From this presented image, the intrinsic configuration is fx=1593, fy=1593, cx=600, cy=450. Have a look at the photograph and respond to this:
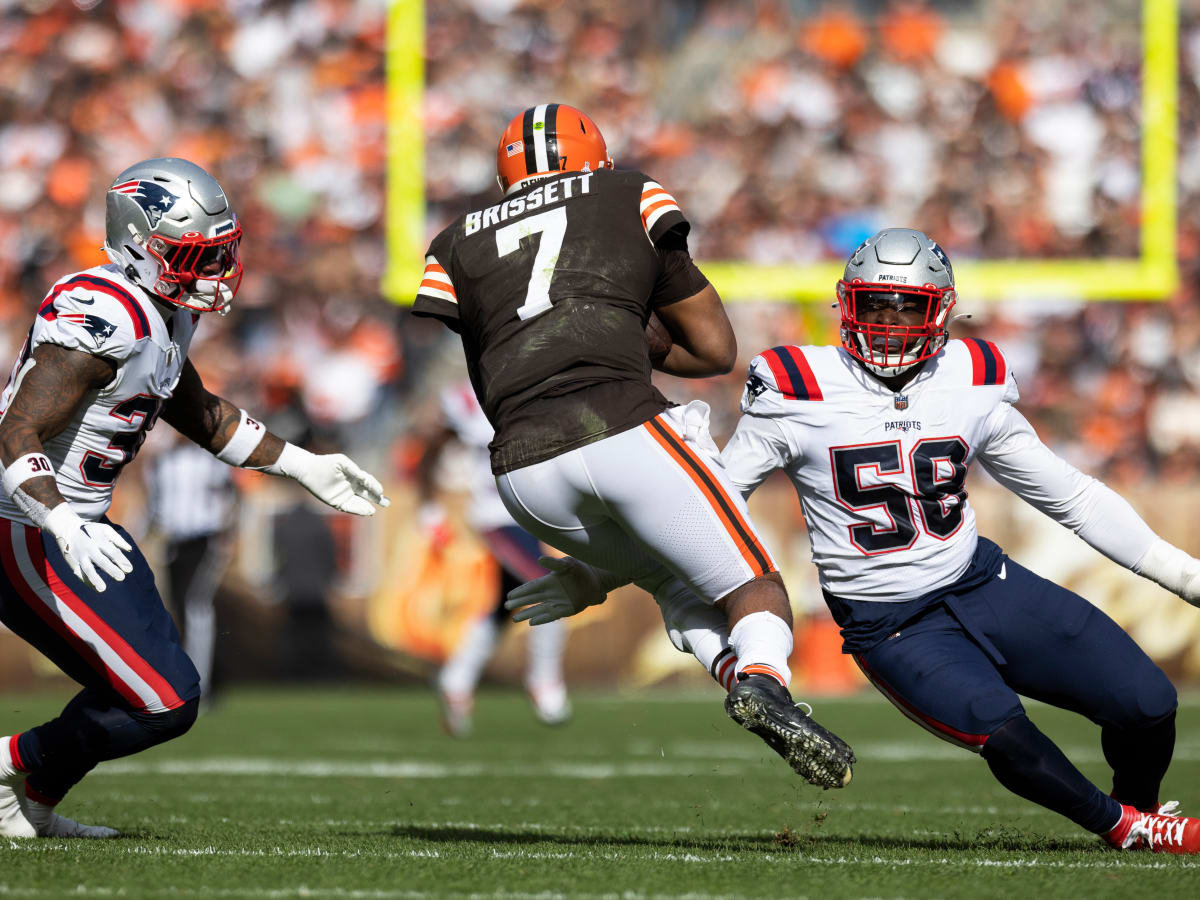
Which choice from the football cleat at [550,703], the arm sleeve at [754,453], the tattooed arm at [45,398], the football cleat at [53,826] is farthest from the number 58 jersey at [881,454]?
the football cleat at [550,703]

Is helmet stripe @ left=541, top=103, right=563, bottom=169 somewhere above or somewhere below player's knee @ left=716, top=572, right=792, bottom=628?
above

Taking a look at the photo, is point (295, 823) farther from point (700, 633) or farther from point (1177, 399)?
point (1177, 399)

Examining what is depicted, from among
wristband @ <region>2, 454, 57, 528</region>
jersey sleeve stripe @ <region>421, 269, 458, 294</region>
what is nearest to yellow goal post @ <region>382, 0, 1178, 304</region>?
jersey sleeve stripe @ <region>421, 269, 458, 294</region>

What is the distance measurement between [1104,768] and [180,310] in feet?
12.9

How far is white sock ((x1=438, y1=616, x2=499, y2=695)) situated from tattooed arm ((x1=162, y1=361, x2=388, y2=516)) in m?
3.55

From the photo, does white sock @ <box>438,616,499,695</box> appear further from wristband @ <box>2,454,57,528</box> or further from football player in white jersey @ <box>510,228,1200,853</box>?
wristband @ <box>2,454,57,528</box>

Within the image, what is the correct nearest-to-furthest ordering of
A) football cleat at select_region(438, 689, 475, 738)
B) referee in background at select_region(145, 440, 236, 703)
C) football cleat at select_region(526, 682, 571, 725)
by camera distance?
football cleat at select_region(438, 689, 475, 738)
football cleat at select_region(526, 682, 571, 725)
referee in background at select_region(145, 440, 236, 703)

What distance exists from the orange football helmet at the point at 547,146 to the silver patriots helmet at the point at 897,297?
69 centimetres

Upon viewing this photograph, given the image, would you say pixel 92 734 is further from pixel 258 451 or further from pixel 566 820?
pixel 566 820

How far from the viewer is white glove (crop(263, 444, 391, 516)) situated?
4.14 meters

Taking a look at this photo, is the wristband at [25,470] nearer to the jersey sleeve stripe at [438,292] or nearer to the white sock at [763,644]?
the jersey sleeve stripe at [438,292]

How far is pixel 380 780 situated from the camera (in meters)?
5.69

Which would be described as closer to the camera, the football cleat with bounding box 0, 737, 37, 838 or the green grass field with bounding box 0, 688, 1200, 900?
the green grass field with bounding box 0, 688, 1200, 900

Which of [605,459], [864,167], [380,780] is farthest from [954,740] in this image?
[864,167]
